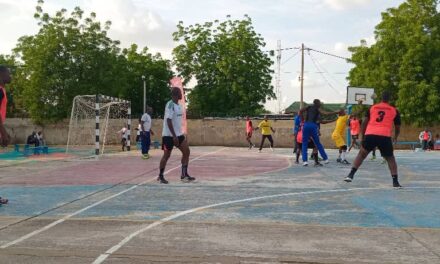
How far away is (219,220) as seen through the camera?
631 centimetres

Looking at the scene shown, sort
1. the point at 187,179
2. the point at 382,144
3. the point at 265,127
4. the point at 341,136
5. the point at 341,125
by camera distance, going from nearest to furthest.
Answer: the point at 382,144 → the point at 187,179 → the point at 341,136 → the point at 341,125 → the point at 265,127

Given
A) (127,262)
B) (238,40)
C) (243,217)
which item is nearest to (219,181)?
(243,217)

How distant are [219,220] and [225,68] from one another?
34343mm

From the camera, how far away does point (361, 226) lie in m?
6.00

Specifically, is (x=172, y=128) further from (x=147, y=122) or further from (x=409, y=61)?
(x=409, y=61)

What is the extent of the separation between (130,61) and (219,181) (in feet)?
125

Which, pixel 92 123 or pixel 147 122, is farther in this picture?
pixel 92 123

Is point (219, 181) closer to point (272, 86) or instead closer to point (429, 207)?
point (429, 207)

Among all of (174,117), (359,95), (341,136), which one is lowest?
(341,136)

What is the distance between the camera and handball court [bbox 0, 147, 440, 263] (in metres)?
4.77

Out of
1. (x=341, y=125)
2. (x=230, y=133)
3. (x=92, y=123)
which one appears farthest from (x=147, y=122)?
(x=230, y=133)

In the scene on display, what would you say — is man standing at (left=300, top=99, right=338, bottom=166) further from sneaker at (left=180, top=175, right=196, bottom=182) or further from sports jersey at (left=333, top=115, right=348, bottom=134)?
sneaker at (left=180, top=175, right=196, bottom=182)

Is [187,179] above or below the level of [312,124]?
below

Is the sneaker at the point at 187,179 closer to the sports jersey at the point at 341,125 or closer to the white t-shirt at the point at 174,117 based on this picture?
the white t-shirt at the point at 174,117
